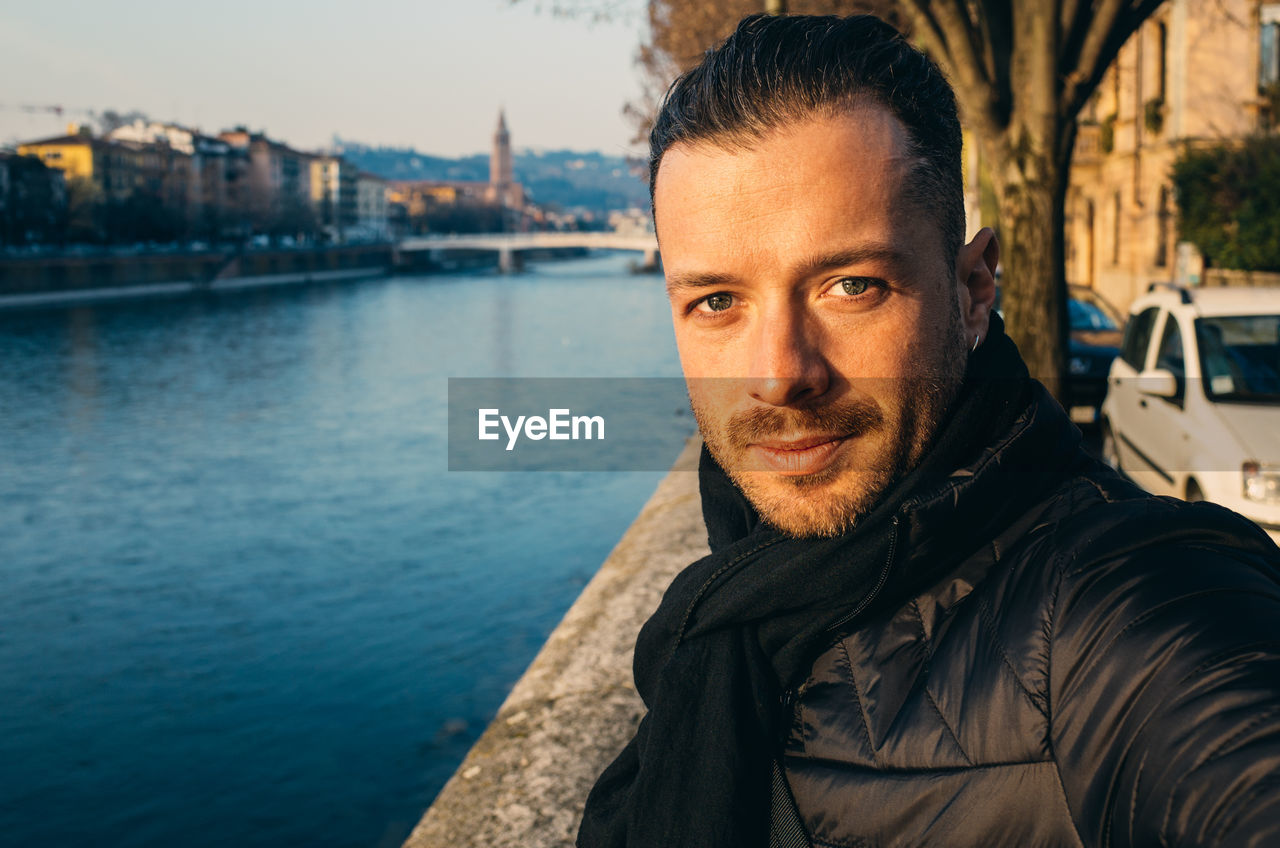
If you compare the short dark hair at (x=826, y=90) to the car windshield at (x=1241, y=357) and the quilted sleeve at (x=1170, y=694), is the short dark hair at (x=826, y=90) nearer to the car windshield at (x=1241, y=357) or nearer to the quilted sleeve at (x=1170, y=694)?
the quilted sleeve at (x=1170, y=694)

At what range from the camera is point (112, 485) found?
48.1 feet

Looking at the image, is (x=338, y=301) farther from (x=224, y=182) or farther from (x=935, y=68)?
(x=935, y=68)

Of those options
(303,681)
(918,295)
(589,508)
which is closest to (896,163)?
(918,295)

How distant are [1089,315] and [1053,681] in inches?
481

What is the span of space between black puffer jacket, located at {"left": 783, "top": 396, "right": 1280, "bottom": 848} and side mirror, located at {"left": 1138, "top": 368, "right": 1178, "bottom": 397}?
563 cm

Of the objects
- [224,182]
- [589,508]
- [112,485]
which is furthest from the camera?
[224,182]

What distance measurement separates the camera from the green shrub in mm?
18328

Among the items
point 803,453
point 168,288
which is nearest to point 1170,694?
point 803,453

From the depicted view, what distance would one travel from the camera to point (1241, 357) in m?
6.54

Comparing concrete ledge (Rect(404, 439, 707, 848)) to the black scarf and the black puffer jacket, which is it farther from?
the black puffer jacket

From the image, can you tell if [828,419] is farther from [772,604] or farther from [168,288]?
[168,288]

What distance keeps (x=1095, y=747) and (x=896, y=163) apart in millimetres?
591

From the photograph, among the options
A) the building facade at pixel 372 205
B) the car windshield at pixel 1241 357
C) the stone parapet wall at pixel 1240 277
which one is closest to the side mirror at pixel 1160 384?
the car windshield at pixel 1241 357

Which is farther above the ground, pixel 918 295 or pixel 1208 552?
pixel 918 295
